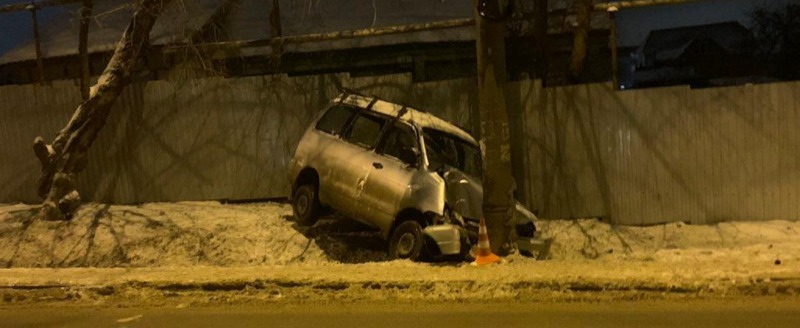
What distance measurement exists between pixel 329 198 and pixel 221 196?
2649 mm

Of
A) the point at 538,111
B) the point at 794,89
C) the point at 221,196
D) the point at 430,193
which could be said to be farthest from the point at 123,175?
the point at 794,89

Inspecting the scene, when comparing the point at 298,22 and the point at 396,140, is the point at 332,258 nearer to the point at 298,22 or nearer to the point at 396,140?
the point at 396,140

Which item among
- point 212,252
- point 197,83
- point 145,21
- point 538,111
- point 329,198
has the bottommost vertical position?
point 212,252

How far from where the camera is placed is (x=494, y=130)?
8172mm

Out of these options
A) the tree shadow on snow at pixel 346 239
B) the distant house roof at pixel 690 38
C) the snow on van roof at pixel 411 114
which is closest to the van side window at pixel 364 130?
the snow on van roof at pixel 411 114

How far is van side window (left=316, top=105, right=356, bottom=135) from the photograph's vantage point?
9906mm

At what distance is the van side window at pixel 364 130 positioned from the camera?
9.57 meters

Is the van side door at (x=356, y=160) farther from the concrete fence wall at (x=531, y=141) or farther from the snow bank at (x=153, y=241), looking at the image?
the concrete fence wall at (x=531, y=141)

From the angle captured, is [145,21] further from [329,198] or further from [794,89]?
[794,89]

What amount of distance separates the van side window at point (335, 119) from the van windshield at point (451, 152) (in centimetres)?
140

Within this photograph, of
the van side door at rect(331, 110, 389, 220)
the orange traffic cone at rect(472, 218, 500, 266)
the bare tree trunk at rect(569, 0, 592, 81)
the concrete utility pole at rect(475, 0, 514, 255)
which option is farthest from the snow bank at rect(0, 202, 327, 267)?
the bare tree trunk at rect(569, 0, 592, 81)

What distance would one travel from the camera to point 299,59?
14852 millimetres

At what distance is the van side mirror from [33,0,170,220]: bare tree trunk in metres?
4.68

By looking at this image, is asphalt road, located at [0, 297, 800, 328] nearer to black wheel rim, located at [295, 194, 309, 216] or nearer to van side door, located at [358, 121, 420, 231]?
van side door, located at [358, 121, 420, 231]
